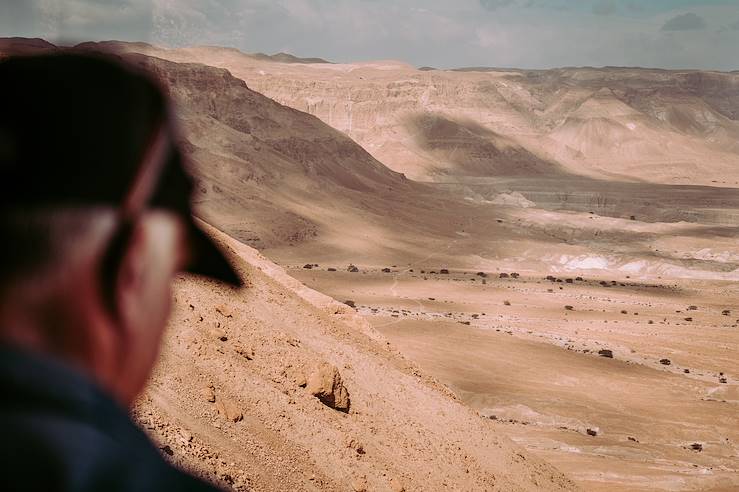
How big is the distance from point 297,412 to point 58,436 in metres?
9.45

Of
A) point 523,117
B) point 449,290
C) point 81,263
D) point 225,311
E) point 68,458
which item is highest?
point 523,117

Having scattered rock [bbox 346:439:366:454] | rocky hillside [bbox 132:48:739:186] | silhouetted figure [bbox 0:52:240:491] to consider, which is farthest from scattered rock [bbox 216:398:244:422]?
rocky hillside [bbox 132:48:739:186]

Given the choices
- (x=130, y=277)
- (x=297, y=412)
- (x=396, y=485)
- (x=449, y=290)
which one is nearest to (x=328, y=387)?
(x=297, y=412)

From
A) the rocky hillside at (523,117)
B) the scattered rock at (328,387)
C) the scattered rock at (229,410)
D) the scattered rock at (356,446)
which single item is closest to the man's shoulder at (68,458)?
the scattered rock at (229,410)

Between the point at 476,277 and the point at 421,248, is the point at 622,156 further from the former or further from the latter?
the point at 476,277

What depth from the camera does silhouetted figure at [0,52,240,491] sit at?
2.82 feet

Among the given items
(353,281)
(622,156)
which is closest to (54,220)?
(353,281)

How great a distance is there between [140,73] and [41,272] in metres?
0.31

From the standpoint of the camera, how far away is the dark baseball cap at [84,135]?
0.94m

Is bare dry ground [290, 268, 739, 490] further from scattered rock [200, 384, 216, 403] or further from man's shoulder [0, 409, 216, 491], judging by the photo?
man's shoulder [0, 409, 216, 491]

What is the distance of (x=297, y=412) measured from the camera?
10.1 meters

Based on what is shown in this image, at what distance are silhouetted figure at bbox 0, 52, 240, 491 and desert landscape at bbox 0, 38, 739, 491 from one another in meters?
0.17

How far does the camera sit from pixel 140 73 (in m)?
1.05

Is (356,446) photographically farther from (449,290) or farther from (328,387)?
(449,290)
